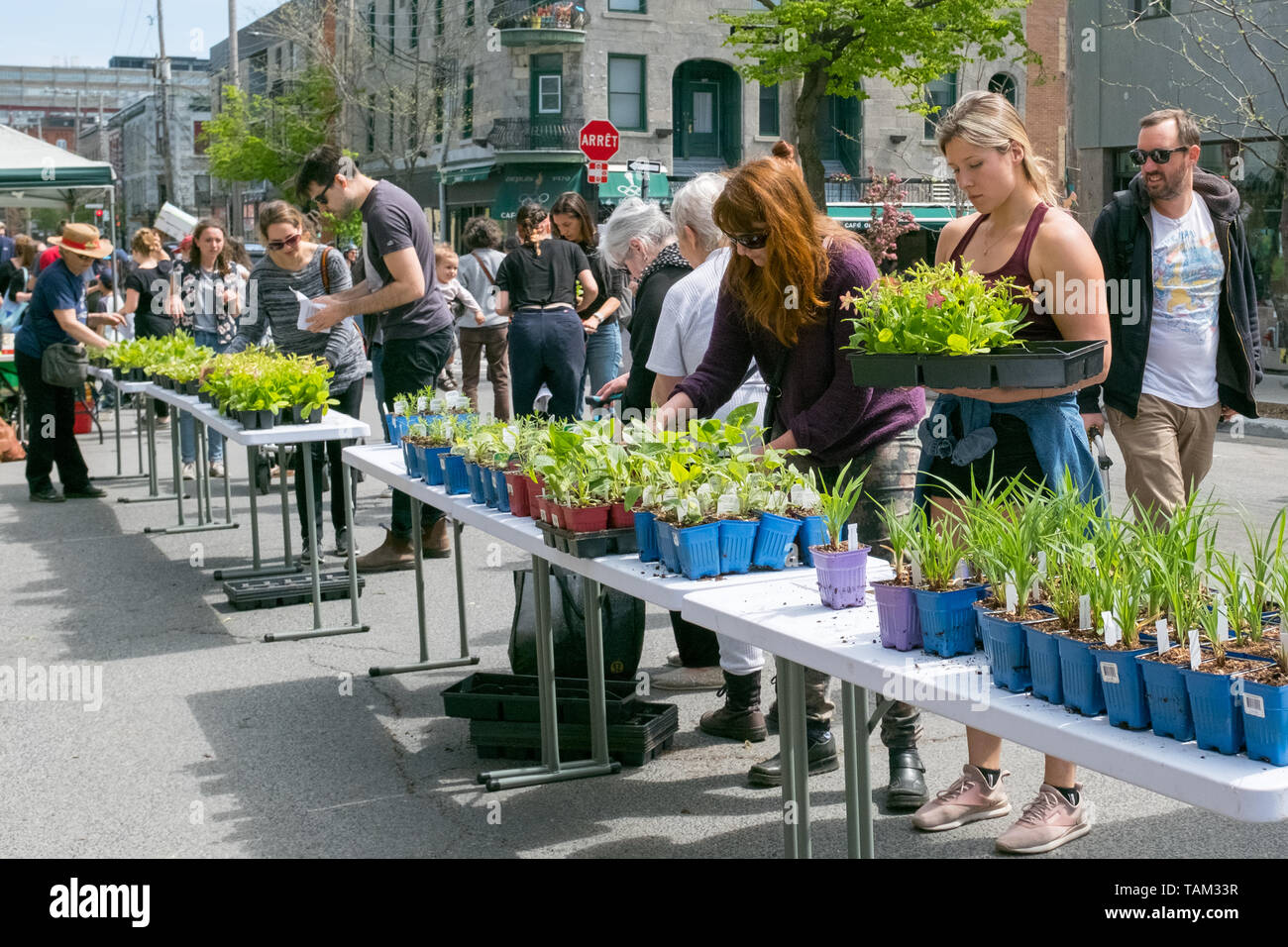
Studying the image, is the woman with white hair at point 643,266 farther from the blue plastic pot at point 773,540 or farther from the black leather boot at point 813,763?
the blue plastic pot at point 773,540

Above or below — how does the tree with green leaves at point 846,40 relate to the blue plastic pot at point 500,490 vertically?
above

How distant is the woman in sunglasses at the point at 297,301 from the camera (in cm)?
814

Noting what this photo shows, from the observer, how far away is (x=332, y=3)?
46219mm

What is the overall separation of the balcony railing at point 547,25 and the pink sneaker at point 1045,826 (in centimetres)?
3541

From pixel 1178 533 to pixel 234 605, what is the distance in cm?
580

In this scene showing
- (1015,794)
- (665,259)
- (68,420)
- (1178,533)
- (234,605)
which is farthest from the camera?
(68,420)

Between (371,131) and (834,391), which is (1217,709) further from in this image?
(371,131)

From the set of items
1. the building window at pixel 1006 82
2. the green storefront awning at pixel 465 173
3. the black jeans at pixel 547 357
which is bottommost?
the black jeans at pixel 547 357

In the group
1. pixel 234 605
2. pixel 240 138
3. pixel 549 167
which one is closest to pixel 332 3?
pixel 240 138

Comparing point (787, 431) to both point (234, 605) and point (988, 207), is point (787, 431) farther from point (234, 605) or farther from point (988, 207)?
point (234, 605)

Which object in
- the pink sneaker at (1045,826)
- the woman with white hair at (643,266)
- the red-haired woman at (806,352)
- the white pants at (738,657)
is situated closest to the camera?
the pink sneaker at (1045,826)

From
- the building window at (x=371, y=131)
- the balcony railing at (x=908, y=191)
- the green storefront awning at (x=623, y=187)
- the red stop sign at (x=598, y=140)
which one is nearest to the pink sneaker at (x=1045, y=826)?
the red stop sign at (x=598, y=140)

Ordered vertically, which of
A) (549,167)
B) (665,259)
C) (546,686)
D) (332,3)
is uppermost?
(332,3)

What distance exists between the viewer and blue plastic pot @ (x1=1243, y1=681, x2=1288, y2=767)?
7.04 feet
